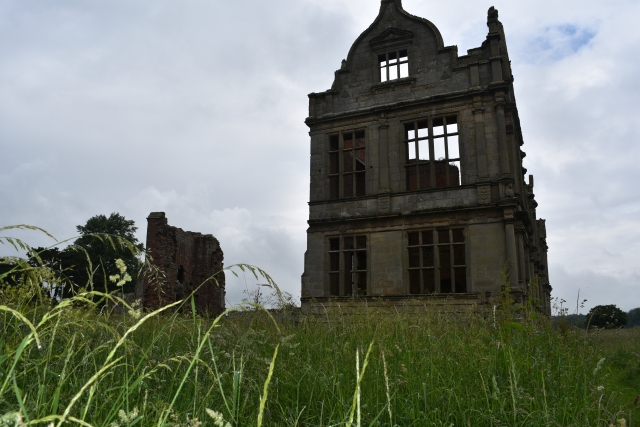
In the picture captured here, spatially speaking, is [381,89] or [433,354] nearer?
[433,354]

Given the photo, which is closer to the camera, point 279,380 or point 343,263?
point 279,380

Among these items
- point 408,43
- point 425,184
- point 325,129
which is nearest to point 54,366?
point 325,129

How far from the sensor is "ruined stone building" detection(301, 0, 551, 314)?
48.0 feet

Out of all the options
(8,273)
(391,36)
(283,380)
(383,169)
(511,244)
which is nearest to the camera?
(8,273)

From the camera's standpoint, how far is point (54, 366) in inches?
119

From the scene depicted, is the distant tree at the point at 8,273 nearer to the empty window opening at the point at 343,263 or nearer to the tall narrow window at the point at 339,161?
the empty window opening at the point at 343,263

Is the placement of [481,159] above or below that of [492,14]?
below

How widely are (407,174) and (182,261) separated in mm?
12055

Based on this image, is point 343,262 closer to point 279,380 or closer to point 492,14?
point 492,14

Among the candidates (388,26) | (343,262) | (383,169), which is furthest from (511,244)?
(388,26)

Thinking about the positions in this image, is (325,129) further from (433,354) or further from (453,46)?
(433,354)

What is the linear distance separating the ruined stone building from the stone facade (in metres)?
7.04

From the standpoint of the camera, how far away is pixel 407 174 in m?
16.6

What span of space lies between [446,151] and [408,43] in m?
4.38
